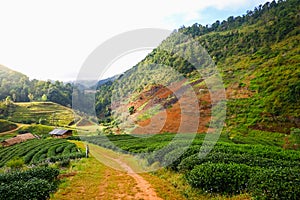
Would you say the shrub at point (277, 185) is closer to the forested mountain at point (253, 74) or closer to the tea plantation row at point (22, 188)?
the tea plantation row at point (22, 188)

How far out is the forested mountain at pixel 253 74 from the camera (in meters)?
34.3

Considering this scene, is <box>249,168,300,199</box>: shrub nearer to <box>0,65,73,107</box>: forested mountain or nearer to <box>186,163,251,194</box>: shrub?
<box>186,163,251,194</box>: shrub

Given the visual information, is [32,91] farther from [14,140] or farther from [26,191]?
[26,191]

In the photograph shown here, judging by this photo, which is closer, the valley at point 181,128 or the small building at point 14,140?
the valley at point 181,128

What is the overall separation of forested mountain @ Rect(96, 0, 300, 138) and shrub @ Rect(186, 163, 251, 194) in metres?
9.17

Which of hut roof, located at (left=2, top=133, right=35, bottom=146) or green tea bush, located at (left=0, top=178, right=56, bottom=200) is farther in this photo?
hut roof, located at (left=2, top=133, right=35, bottom=146)

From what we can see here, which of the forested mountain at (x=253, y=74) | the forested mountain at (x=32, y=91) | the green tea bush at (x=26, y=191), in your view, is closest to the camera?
the green tea bush at (x=26, y=191)

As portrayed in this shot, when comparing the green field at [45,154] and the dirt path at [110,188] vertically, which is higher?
the dirt path at [110,188]

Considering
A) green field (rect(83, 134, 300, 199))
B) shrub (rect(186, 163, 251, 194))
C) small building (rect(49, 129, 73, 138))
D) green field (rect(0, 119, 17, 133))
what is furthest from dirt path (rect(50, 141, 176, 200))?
green field (rect(0, 119, 17, 133))

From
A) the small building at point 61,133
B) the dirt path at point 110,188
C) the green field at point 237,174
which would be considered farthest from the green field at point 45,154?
the small building at point 61,133

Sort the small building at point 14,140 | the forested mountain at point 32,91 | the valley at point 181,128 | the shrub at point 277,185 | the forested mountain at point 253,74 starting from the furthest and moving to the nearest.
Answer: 1. the forested mountain at point 32,91
2. the small building at point 14,140
3. the forested mountain at point 253,74
4. the valley at point 181,128
5. the shrub at point 277,185

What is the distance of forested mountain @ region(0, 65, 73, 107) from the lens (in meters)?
114

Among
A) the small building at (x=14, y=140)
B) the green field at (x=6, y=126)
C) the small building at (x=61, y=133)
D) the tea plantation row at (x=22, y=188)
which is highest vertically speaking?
the tea plantation row at (x=22, y=188)

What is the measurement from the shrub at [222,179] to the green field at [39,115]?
239 ft
